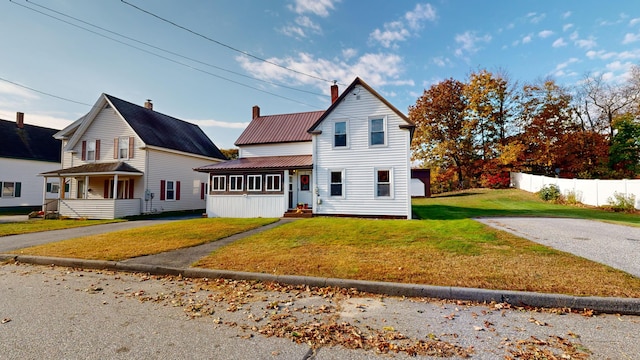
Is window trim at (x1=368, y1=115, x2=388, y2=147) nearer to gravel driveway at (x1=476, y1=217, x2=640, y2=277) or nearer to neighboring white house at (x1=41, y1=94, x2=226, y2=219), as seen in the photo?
gravel driveway at (x1=476, y1=217, x2=640, y2=277)

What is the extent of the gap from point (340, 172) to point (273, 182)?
4.04 meters

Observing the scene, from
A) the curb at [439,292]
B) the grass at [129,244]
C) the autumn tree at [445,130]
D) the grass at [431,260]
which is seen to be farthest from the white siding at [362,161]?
the autumn tree at [445,130]

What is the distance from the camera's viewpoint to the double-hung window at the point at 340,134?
16875mm

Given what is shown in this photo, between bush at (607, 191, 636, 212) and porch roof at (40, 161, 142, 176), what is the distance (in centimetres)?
3109

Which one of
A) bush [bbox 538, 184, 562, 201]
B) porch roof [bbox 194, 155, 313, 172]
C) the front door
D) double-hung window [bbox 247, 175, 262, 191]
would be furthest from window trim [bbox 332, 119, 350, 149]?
bush [bbox 538, 184, 562, 201]

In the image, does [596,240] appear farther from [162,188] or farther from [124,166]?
[124,166]

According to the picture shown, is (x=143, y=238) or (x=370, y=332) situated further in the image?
(x=143, y=238)

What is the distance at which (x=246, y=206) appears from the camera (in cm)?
1766

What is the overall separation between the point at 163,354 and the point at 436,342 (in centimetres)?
309

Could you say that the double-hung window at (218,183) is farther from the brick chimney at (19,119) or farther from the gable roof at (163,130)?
the brick chimney at (19,119)

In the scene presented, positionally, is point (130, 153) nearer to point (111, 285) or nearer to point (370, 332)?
point (111, 285)

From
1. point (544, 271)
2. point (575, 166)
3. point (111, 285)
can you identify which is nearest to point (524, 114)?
point (575, 166)

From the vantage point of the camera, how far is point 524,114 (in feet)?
113

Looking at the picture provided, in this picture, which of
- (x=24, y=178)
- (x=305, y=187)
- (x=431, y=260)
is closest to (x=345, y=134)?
(x=305, y=187)
